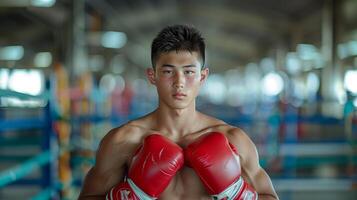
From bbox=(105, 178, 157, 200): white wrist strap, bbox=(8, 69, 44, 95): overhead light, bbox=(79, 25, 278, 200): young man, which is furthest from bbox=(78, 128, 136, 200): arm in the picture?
bbox=(8, 69, 44, 95): overhead light

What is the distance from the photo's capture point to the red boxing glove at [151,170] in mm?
1608

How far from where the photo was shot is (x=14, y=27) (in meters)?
14.1

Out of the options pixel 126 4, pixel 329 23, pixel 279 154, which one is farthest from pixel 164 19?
pixel 279 154

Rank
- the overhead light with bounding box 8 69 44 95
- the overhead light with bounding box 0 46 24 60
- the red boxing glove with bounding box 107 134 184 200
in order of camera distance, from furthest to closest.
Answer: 1. the overhead light with bounding box 0 46 24 60
2. the overhead light with bounding box 8 69 44 95
3. the red boxing glove with bounding box 107 134 184 200

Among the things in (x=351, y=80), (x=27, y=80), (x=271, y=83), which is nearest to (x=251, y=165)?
(x=351, y=80)

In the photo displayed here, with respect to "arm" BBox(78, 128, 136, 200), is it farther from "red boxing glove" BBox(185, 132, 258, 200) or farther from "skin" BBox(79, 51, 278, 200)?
"red boxing glove" BBox(185, 132, 258, 200)

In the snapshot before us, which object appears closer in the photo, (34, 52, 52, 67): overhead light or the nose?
the nose

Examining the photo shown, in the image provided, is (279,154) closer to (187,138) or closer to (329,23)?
(187,138)

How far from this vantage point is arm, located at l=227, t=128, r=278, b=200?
176 centimetres

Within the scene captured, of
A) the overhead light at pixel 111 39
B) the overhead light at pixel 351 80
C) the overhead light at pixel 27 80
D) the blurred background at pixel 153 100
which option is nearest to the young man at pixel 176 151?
the blurred background at pixel 153 100

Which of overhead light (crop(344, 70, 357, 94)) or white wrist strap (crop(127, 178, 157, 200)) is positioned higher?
overhead light (crop(344, 70, 357, 94))

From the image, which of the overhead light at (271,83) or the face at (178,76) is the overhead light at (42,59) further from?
the face at (178,76)

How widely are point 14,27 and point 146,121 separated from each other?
13.3 metres

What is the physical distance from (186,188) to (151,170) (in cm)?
21
